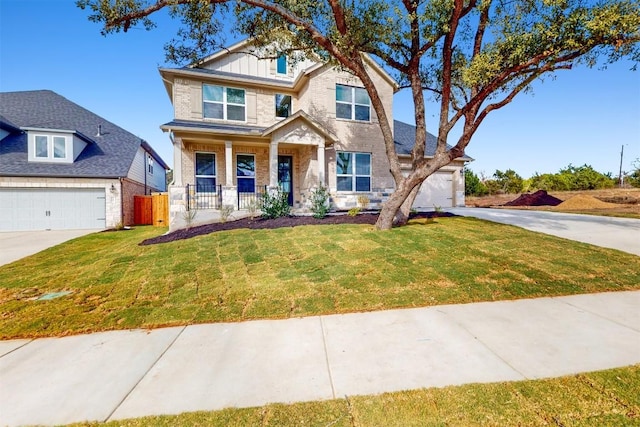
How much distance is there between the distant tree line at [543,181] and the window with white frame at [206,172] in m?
21.6

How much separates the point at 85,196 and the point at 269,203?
11.2 metres

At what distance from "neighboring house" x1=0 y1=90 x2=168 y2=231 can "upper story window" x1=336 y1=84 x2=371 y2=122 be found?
40.3ft

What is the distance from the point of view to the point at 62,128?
637 inches

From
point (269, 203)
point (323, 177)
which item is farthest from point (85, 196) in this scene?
point (323, 177)

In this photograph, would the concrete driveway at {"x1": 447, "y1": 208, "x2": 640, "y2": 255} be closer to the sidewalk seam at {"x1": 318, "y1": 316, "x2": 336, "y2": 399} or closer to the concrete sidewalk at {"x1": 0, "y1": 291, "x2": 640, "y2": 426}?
the concrete sidewalk at {"x1": 0, "y1": 291, "x2": 640, "y2": 426}

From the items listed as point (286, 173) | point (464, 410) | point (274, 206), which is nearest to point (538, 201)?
point (286, 173)

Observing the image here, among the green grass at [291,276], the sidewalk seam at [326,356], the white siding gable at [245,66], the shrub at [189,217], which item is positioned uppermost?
the white siding gable at [245,66]

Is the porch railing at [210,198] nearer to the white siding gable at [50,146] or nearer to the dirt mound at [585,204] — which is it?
the white siding gable at [50,146]

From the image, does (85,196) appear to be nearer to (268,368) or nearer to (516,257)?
(268,368)

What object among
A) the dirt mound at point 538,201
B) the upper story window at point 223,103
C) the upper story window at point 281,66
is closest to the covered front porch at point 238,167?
the upper story window at point 223,103

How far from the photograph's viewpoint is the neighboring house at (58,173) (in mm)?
14125

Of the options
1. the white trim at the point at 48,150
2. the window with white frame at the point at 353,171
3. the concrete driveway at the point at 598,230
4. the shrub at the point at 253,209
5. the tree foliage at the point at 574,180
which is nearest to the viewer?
the concrete driveway at the point at 598,230

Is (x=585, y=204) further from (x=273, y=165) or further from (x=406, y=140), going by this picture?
(x=273, y=165)

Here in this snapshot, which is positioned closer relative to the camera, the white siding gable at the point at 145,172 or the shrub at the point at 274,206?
the shrub at the point at 274,206
